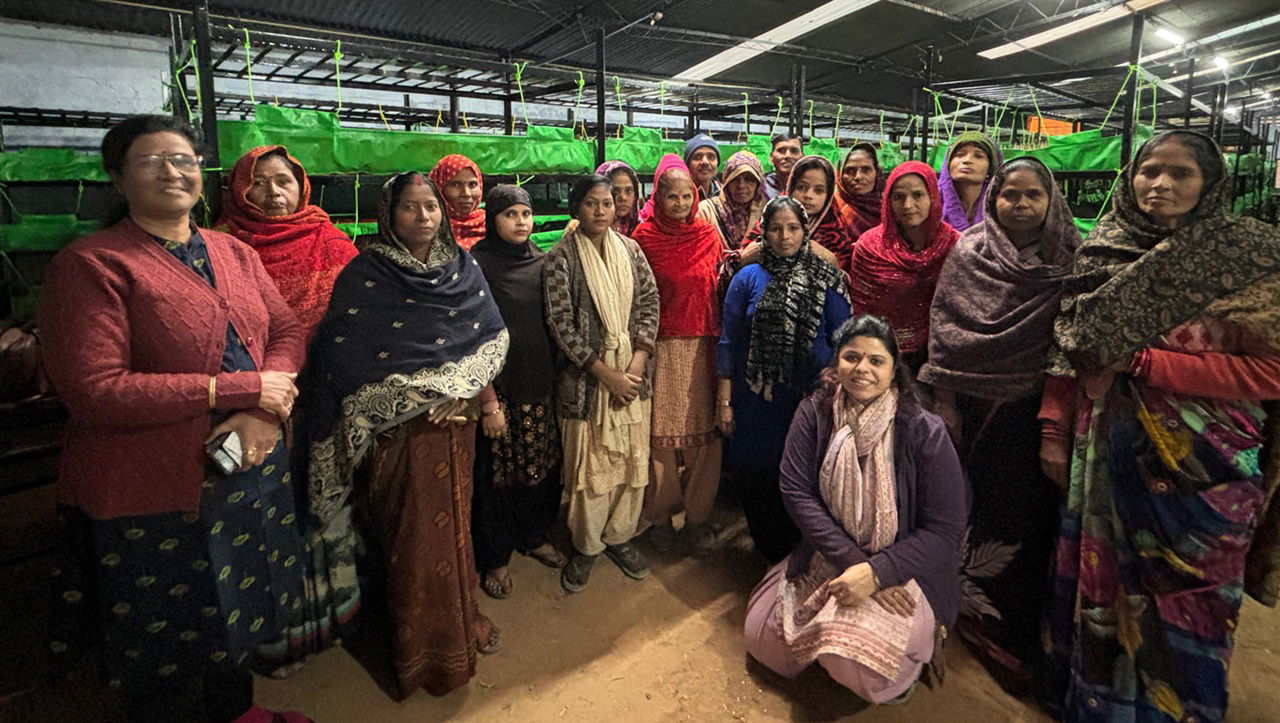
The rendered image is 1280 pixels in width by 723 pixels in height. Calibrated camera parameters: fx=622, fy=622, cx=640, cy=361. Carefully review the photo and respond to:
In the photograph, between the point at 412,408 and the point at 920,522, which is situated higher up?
the point at 412,408

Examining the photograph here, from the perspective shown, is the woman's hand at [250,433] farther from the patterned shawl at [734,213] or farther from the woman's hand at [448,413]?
the patterned shawl at [734,213]

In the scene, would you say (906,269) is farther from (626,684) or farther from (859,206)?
(626,684)

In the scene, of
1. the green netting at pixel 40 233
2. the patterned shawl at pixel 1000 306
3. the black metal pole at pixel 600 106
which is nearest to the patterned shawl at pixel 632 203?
the black metal pole at pixel 600 106

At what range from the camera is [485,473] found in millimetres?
2404

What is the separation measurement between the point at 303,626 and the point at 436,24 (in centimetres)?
533

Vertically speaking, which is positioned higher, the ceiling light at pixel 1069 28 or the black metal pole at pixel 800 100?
the ceiling light at pixel 1069 28

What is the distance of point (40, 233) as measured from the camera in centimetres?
245

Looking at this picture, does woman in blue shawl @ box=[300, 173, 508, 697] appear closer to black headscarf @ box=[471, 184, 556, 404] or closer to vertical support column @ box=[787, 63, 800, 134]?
black headscarf @ box=[471, 184, 556, 404]

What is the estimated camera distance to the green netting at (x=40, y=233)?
238cm

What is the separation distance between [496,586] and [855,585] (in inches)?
54.4

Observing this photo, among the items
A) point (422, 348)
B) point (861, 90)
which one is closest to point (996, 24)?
point (861, 90)

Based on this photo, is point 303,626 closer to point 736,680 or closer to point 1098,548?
point 736,680

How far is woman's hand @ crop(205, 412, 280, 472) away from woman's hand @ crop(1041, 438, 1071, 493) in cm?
214

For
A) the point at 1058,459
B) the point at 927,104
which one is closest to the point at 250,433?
the point at 1058,459
